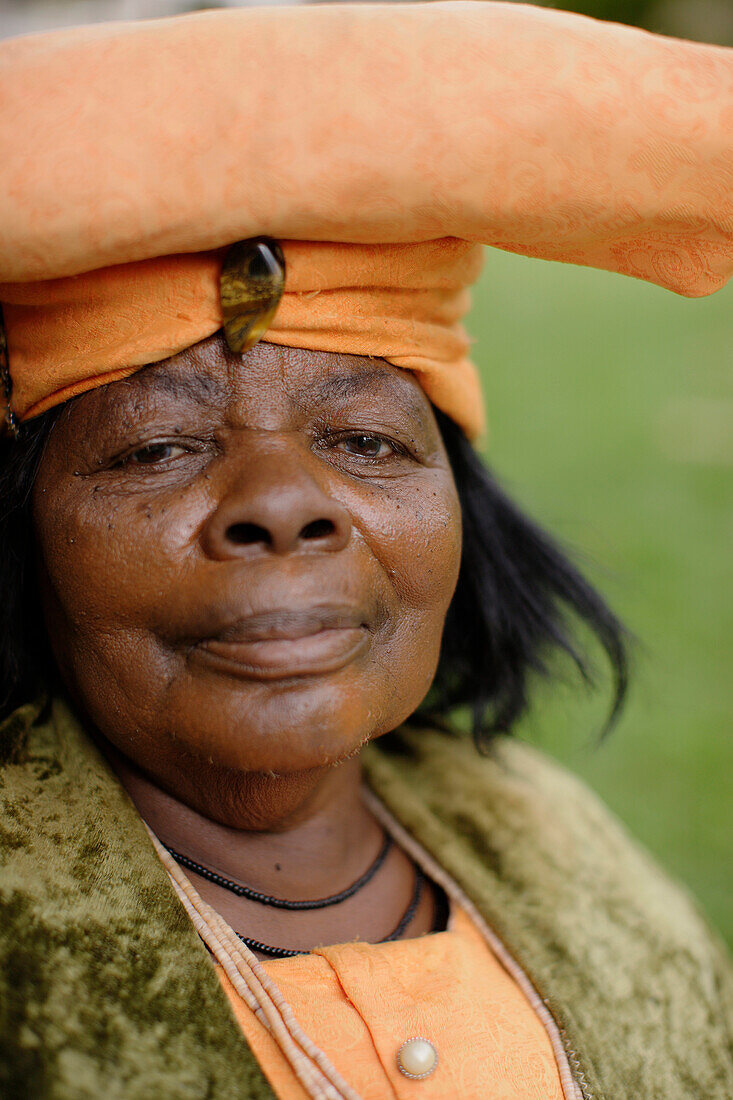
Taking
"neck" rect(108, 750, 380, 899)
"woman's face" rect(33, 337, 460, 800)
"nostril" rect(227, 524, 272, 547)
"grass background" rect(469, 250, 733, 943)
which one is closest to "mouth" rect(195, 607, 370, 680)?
"woman's face" rect(33, 337, 460, 800)

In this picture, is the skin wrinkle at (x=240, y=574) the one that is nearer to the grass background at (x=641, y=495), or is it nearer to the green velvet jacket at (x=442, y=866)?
the green velvet jacket at (x=442, y=866)

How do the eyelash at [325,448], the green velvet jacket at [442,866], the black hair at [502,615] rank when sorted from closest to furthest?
the green velvet jacket at [442,866] < the eyelash at [325,448] < the black hair at [502,615]

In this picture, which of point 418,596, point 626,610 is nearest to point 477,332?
point 626,610

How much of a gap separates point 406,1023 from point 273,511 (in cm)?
77

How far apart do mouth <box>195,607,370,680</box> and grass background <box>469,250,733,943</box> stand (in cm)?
105

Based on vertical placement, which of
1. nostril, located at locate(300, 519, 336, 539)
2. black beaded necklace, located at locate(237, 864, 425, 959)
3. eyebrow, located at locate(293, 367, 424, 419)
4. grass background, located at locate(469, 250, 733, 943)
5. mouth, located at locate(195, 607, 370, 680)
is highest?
eyebrow, located at locate(293, 367, 424, 419)

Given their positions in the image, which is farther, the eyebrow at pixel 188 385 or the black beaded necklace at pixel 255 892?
the black beaded necklace at pixel 255 892

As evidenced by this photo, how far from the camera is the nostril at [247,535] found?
4.24ft

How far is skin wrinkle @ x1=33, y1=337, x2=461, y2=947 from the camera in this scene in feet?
4.19

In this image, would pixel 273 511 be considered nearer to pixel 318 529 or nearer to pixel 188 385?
pixel 318 529

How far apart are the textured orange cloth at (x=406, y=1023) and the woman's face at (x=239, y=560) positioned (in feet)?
1.16

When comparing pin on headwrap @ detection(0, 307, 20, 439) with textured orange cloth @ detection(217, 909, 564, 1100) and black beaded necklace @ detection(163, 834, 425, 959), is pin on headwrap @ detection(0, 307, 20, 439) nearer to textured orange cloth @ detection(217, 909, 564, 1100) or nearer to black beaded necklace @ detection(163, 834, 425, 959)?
black beaded necklace @ detection(163, 834, 425, 959)

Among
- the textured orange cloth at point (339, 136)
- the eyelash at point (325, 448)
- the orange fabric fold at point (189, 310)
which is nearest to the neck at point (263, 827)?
the eyelash at point (325, 448)

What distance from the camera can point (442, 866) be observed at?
71.3 inches
